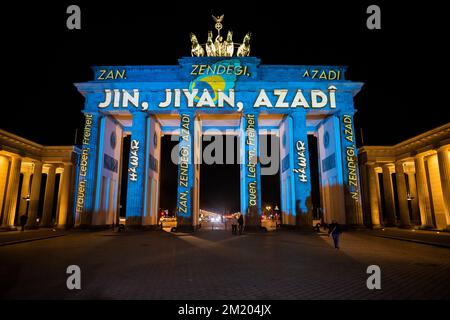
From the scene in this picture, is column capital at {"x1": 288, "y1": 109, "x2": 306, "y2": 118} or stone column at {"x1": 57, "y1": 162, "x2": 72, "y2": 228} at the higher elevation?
column capital at {"x1": 288, "y1": 109, "x2": 306, "y2": 118}

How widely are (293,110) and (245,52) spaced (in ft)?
31.4

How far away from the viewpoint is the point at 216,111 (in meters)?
32.3

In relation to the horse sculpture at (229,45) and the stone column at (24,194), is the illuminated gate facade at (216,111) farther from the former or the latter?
the stone column at (24,194)

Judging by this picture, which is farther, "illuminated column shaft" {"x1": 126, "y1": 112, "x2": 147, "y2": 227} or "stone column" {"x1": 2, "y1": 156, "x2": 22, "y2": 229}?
"stone column" {"x1": 2, "y1": 156, "x2": 22, "y2": 229}

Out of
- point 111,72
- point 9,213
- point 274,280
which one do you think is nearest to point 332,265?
point 274,280

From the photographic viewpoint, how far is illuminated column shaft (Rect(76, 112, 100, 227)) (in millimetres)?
29734

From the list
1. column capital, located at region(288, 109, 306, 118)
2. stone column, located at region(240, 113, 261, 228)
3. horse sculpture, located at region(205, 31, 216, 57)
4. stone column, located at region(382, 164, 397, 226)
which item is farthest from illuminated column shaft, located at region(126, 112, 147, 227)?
stone column, located at region(382, 164, 397, 226)

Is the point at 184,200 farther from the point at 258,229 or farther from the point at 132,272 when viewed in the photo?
the point at 132,272

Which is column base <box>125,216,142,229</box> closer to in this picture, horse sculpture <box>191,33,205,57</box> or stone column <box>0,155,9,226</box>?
stone column <box>0,155,9,226</box>

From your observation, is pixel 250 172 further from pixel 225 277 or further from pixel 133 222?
pixel 225 277

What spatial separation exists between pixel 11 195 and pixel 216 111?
2614 cm

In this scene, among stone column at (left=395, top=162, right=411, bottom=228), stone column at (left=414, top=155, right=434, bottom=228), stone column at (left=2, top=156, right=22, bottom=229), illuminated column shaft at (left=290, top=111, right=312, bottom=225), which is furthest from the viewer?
stone column at (left=395, top=162, right=411, bottom=228)

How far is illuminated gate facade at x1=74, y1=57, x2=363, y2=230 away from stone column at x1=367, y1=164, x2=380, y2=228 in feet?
17.3

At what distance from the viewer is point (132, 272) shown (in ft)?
29.7
